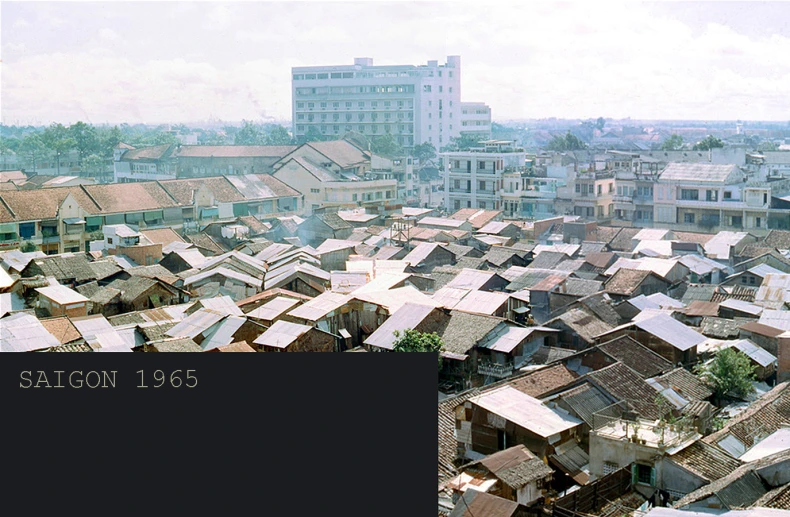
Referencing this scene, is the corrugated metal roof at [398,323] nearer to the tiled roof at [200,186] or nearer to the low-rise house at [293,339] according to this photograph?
the low-rise house at [293,339]

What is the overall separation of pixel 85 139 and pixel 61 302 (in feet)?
33.9

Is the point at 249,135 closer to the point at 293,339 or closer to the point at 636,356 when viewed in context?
the point at 293,339

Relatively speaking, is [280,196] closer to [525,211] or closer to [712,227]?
[525,211]

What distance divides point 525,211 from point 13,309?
6.86 m

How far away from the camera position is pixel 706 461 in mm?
3510

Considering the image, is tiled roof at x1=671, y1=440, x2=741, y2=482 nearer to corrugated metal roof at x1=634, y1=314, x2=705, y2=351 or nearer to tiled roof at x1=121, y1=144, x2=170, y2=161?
corrugated metal roof at x1=634, y1=314, x2=705, y2=351

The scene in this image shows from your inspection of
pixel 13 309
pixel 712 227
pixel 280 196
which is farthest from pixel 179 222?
pixel 712 227

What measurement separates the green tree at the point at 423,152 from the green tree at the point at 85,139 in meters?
5.98

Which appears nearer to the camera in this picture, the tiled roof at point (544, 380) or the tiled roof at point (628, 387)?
the tiled roof at point (628, 387)

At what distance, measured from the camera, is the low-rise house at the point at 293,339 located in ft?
16.8

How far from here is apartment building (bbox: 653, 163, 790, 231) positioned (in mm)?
8906

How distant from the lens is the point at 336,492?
146cm

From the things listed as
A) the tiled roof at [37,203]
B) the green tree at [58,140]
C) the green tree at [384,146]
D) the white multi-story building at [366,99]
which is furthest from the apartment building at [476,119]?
the tiled roof at [37,203]

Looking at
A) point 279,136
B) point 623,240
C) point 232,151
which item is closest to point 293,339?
point 623,240
